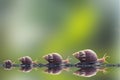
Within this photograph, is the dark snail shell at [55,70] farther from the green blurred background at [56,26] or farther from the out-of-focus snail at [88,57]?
the green blurred background at [56,26]

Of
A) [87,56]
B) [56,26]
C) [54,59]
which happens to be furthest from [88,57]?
[56,26]

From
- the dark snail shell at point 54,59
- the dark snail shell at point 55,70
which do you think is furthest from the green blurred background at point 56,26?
the dark snail shell at point 55,70

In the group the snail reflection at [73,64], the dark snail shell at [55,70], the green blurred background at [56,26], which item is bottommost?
the dark snail shell at [55,70]

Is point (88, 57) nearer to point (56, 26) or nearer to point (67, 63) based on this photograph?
point (67, 63)

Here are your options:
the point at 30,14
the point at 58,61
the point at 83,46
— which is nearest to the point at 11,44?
the point at 83,46

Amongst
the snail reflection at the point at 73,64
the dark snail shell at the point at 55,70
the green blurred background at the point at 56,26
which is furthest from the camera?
the green blurred background at the point at 56,26

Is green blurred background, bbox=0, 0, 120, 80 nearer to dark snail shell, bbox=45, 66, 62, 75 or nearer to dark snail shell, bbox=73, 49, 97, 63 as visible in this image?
dark snail shell, bbox=73, 49, 97, 63

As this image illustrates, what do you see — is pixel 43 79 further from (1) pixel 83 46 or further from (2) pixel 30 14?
(2) pixel 30 14

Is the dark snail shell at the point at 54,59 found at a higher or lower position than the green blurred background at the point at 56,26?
lower

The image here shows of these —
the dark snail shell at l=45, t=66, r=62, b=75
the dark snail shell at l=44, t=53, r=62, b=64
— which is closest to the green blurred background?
the dark snail shell at l=44, t=53, r=62, b=64
